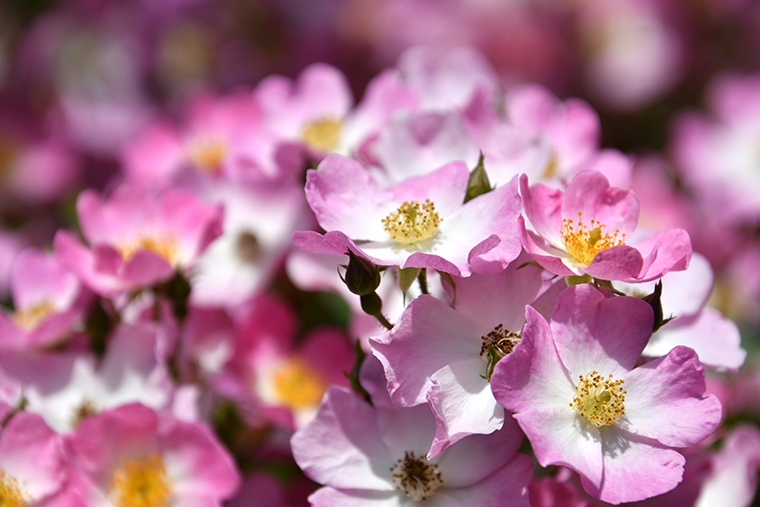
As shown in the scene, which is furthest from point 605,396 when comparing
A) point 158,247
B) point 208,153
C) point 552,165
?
point 208,153

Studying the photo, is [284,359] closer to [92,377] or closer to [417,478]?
[92,377]

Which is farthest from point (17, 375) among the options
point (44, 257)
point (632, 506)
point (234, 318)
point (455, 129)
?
point (632, 506)

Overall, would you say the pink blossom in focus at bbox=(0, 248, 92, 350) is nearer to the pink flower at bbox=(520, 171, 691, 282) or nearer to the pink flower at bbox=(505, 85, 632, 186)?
the pink flower at bbox=(520, 171, 691, 282)

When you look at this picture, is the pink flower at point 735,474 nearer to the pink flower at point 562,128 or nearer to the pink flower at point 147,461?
the pink flower at point 562,128

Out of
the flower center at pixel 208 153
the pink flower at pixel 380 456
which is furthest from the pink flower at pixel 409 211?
the flower center at pixel 208 153

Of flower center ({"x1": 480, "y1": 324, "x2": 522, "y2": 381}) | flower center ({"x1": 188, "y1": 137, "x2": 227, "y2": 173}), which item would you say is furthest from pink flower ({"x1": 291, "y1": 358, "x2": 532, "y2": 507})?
flower center ({"x1": 188, "y1": 137, "x2": 227, "y2": 173})

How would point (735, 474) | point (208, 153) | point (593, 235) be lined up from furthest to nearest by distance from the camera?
point (208, 153) < point (735, 474) < point (593, 235)
